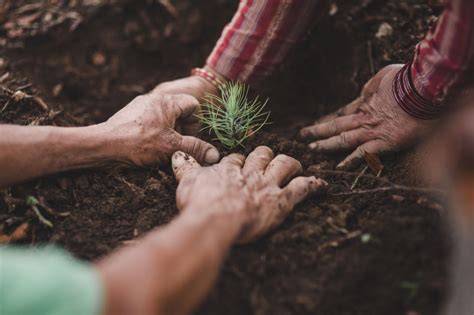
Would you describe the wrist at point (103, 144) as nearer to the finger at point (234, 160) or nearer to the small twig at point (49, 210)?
the small twig at point (49, 210)

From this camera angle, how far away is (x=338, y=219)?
149 centimetres

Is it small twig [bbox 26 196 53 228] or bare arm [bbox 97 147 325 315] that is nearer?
bare arm [bbox 97 147 325 315]

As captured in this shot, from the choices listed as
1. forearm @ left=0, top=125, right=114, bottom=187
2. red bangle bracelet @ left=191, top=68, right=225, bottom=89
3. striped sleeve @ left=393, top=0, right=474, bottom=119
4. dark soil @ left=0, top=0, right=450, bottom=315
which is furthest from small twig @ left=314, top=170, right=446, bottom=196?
forearm @ left=0, top=125, right=114, bottom=187

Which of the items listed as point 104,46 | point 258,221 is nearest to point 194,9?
point 104,46

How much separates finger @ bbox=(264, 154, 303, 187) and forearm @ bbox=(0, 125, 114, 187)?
67 centimetres

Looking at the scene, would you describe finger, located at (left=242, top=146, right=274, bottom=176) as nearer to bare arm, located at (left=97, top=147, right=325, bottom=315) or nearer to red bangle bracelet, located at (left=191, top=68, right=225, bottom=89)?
bare arm, located at (left=97, top=147, right=325, bottom=315)

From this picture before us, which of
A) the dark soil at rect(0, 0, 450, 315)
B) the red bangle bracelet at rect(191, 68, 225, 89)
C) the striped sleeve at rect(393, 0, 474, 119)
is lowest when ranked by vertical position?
the dark soil at rect(0, 0, 450, 315)

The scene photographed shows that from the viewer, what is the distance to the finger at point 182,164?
63.2 inches

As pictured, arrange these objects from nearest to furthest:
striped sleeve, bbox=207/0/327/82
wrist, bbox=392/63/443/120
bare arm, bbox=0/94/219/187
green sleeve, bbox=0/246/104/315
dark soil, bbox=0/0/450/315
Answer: green sleeve, bbox=0/246/104/315 → dark soil, bbox=0/0/450/315 → bare arm, bbox=0/94/219/187 → wrist, bbox=392/63/443/120 → striped sleeve, bbox=207/0/327/82

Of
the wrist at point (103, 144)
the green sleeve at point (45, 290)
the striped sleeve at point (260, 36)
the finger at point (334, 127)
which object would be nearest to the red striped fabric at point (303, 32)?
the striped sleeve at point (260, 36)

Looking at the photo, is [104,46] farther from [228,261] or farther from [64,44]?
[228,261]

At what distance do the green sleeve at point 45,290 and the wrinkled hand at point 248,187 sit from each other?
0.43 m

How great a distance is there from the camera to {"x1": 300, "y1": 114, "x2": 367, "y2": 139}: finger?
6.18 feet

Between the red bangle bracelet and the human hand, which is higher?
the red bangle bracelet
